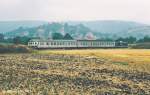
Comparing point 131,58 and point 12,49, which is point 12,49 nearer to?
point 12,49

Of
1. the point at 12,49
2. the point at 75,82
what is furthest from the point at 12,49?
the point at 75,82

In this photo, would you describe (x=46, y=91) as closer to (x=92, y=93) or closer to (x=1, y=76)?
(x=92, y=93)

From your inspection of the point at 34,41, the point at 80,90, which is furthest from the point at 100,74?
the point at 34,41

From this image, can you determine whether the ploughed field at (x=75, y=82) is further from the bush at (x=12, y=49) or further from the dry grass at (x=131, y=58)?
the bush at (x=12, y=49)

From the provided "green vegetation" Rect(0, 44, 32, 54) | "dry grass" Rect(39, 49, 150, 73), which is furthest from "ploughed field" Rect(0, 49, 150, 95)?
"green vegetation" Rect(0, 44, 32, 54)

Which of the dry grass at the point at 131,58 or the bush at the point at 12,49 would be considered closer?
the dry grass at the point at 131,58

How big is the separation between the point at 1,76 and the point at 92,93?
60.3 ft

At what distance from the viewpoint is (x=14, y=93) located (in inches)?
1900

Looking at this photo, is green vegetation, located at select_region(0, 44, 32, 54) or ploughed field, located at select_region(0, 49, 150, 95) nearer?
ploughed field, located at select_region(0, 49, 150, 95)

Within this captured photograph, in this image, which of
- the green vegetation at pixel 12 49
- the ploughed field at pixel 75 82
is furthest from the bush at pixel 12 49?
the ploughed field at pixel 75 82

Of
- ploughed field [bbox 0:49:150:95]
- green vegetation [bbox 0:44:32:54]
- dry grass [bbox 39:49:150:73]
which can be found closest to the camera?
ploughed field [bbox 0:49:150:95]

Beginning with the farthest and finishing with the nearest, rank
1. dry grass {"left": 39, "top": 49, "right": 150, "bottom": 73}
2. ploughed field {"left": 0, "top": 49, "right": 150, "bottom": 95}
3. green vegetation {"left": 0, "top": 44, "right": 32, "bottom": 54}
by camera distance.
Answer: green vegetation {"left": 0, "top": 44, "right": 32, "bottom": 54}
dry grass {"left": 39, "top": 49, "right": 150, "bottom": 73}
ploughed field {"left": 0, "top": 49, "right": 150, "bottom": 95}

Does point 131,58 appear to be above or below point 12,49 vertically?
below

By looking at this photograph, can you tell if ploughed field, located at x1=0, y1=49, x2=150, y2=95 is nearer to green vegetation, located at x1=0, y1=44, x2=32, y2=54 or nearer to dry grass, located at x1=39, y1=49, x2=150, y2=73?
dry grass, located at x1=39, y1=49, x2=150, y2=73
